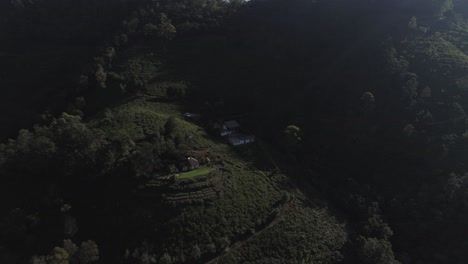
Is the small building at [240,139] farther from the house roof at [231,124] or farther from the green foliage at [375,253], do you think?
the green foliage at [375,253]

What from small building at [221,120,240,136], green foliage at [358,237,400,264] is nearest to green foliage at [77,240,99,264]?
small building at [221,120,240,136]

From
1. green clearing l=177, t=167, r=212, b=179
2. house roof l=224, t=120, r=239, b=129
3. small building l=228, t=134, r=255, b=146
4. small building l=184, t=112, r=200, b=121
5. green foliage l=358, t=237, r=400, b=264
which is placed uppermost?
small building l=184, t=112, r=200, b=121

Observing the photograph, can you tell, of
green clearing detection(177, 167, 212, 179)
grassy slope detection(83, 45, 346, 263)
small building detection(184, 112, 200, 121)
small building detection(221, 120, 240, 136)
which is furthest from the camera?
small building detection(184, 112, 200, 121)

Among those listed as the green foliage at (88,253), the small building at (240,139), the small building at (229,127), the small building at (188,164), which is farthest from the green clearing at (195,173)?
the green foliage at (88,253)

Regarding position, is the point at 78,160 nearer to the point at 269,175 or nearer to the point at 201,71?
the point at 269,175

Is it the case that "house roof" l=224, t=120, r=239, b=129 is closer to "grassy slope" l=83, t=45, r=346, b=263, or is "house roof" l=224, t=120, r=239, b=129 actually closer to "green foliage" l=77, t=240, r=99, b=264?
"grassy slope" l=83, t=45, r=346, b=263

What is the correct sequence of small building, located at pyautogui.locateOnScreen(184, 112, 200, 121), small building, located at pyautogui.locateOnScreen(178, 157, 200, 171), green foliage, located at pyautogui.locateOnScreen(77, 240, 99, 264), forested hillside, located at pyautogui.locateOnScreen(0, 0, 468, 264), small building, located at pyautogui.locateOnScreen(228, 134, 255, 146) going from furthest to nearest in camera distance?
small building, located at pyautogui.locateOnScreen(184, 112, 200, 121), small building, located at pyautogui.locateOnScreen(228, 134, 255, 146), small building, located at pyautogui.locateOnScreen(178, 157, 200, 171), forested hillside, located at pyautogui.locateOnScreen(0, 0, 468, 264), green foliage, located at pyautogui.locateOnScreen(77, 240, 99, 264)

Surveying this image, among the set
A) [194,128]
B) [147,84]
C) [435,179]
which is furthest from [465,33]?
[147,84]
